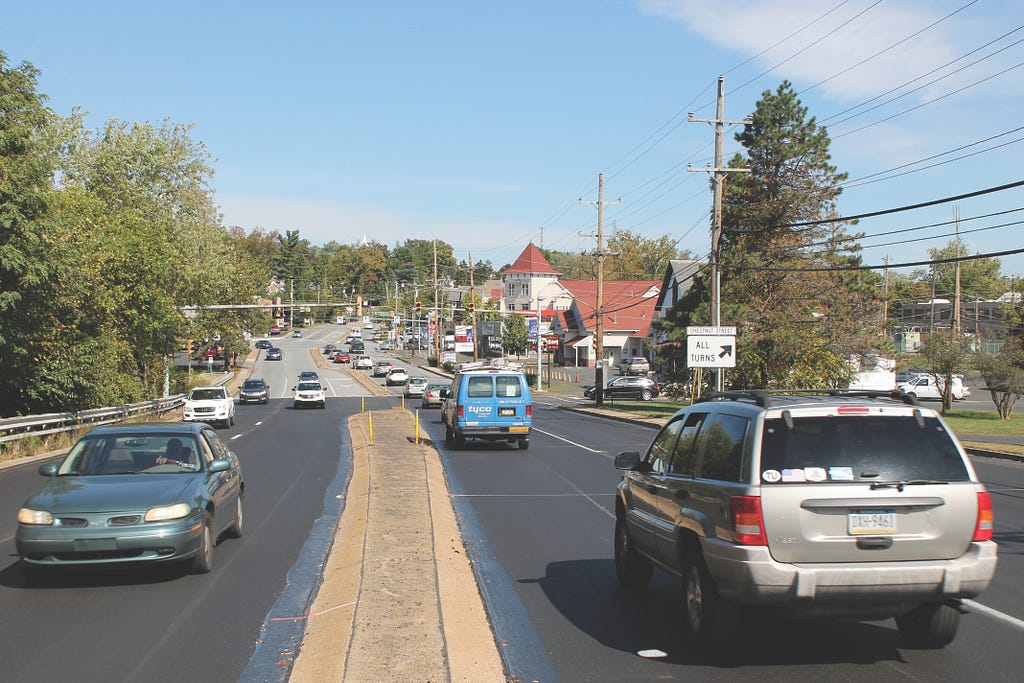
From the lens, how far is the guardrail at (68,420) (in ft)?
86.2

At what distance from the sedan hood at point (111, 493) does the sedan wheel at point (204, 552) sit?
46cm

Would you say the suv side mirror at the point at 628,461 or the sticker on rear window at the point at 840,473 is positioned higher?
the sticker on rear window at the point at 840,473

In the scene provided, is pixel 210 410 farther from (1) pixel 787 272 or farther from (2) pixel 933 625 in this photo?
(2) pixel 933 625

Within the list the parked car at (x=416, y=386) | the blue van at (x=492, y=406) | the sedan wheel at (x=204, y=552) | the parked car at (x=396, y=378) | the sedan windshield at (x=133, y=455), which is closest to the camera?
the sedan wheel at (x=204, y=552)

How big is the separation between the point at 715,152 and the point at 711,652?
96.9 ft

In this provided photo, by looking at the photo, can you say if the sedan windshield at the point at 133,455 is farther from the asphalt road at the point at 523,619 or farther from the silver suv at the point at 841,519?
the silver suv at the point at 841,519

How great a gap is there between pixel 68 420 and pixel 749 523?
98.8 feet

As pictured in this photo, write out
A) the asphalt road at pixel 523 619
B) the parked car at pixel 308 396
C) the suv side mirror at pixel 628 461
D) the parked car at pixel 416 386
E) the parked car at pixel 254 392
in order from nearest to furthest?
1. the asphalt road at pixel 523 619
2. the suv side mirror at pixel 628 461
3. the parked car at pixel 308 396
4. the parked car at pixel 254 392
5. the parked car at pixel 416 386

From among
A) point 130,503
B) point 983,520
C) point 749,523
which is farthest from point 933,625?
point 130,503

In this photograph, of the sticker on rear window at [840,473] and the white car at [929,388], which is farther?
the white car at [929,388]

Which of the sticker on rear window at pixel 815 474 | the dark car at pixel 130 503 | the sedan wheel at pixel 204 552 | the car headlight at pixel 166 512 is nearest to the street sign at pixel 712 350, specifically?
the dark car at pixel 130 503

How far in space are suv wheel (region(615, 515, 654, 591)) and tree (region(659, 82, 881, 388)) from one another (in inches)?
1356

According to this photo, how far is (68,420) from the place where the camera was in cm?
3158

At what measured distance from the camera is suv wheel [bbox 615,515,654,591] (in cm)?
908
